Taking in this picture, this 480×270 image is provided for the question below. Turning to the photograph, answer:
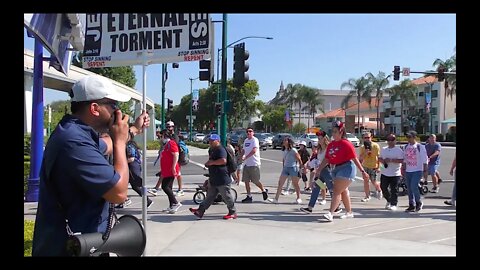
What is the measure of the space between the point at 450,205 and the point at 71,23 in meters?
9.63

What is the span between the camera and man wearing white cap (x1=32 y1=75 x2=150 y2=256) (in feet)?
7.06

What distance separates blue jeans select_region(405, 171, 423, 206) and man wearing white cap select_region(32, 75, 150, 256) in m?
8.22

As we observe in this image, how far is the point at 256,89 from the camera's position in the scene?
64.0m

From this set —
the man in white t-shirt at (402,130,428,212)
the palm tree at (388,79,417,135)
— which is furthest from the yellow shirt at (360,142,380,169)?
the palm tree at (388,79,417,135)

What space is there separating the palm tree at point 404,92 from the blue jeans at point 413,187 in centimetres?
6931

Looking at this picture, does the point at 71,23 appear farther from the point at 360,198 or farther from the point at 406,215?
the point at 360,198

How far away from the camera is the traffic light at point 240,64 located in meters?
13.0

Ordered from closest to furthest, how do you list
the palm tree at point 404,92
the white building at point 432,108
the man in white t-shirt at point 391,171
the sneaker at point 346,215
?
the sneaker at point 346,215, the man in white t-shirt at point 391,171, the white building at point 432,108, the palm tree at point 404,92

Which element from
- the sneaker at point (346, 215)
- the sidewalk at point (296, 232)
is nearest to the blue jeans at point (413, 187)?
the sidewalk at point (296, 232)

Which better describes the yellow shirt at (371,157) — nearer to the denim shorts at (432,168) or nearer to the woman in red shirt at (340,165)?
the denim shorts at (432,168)

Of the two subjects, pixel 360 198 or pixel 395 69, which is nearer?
pixel 360 198
